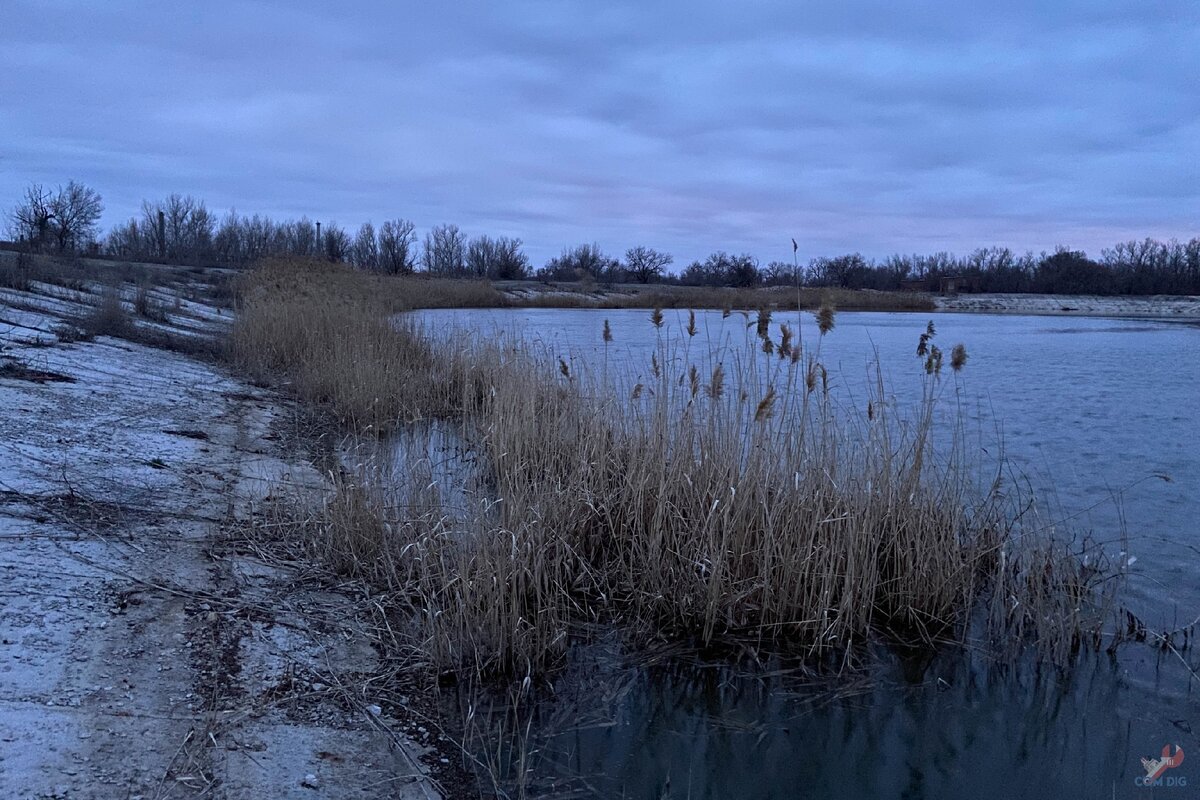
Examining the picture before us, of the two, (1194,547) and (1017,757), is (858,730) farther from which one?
Answer: (1194,547)

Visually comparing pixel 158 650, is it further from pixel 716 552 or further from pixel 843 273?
pixel 843 273

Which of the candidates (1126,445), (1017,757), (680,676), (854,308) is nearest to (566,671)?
(680,676)

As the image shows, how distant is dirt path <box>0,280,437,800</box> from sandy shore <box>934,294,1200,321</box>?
4125 centimetres

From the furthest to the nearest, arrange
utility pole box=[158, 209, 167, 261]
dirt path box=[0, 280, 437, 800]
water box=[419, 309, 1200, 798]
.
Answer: utility pole box=[158, 209, 167, 261] < water box=[419, 309, 1200, 798] < dirt path box=[0, 280, 437, 800]

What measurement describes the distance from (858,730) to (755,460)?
1.44 metres

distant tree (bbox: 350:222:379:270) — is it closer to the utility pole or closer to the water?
the utility pole

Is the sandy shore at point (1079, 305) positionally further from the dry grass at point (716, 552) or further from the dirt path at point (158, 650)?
the dirt path at point (158, 650)

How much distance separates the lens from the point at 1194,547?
16.1 feet

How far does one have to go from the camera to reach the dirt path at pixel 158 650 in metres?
2.35

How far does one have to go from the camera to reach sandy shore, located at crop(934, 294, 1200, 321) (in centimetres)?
3928

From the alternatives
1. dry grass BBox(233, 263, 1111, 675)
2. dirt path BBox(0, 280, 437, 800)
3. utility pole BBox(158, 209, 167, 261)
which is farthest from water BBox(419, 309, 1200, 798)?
utility pole BBox(158, 209, 167, 261)

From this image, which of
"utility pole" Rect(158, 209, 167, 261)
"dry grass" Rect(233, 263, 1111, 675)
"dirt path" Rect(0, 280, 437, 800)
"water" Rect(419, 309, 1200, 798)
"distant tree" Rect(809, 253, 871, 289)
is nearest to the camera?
"dirt path" Rect(0, 280, 437, 800)

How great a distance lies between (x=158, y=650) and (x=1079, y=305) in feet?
152

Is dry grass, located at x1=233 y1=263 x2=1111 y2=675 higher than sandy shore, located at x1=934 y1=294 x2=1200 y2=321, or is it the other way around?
sandy shore, located at x1=934 y1=294 x2=1200 y2=321
